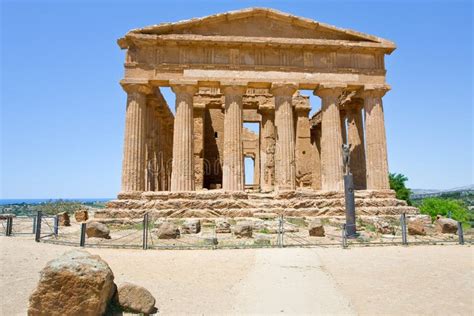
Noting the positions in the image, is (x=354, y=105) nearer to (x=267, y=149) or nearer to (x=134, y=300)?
(x=267, y=149)

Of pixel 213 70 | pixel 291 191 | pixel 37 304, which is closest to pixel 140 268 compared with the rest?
pixel 37 304

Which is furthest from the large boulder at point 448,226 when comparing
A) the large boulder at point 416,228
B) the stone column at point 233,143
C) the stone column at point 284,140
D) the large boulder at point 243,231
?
the stone column at point 233,143

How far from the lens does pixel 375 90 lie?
2086cm

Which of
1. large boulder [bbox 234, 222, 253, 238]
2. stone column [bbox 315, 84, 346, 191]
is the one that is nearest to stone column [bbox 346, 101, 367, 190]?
stone column [bbox 315, 84, 346, 191]

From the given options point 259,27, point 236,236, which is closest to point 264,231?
point 236,236

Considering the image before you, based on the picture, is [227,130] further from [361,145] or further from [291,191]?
[361,145]

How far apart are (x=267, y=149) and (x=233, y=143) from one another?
6.39 metres

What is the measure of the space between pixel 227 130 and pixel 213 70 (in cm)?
370

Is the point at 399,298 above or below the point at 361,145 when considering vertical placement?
below

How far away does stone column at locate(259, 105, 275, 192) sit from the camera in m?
25.3

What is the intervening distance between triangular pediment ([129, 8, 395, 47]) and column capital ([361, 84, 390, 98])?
8.88 ft

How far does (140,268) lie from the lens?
8117 millimetres

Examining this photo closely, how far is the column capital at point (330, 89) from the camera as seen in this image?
2048cm

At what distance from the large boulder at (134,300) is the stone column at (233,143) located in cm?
1402
